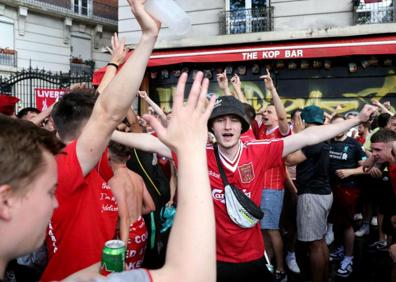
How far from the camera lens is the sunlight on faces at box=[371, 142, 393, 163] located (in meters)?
4.04

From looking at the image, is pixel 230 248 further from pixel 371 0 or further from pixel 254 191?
pixel 371 0

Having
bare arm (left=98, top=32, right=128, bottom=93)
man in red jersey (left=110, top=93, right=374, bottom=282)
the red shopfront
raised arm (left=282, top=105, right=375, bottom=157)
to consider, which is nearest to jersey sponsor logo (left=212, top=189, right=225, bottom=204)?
man in red jersey (left=110, top=93, right=374, bottom=282)

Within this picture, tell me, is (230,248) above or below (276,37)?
below

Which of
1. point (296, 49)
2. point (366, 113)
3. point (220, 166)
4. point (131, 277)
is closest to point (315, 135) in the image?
point (366, 113)

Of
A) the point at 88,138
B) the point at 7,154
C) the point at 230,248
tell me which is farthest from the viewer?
the point at 230,248

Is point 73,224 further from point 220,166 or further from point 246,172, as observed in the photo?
point 246,172

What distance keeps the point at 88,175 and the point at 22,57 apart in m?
20.6

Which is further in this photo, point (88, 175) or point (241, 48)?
point (241, 48)

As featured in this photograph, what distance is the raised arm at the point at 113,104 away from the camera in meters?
1.91

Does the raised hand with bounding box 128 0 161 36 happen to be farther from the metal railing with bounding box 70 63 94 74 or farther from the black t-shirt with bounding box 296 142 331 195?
the metal railing with bounding box 70 63 94 74

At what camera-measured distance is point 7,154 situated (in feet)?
3.61

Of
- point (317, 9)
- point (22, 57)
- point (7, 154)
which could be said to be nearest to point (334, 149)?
point (7, 154)

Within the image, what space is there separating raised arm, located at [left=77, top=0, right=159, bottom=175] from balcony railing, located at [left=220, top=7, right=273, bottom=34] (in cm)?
1094

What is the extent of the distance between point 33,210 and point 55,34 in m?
23.0
